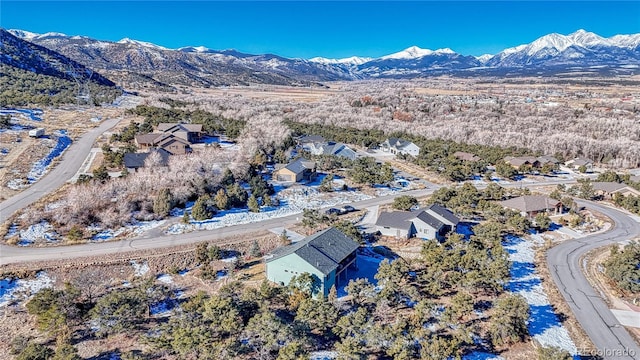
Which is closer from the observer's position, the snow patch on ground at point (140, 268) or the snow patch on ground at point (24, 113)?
the snow patch on ground at point (140, 268)

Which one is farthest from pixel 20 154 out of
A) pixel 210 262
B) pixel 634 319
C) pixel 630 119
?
pixel 630 119

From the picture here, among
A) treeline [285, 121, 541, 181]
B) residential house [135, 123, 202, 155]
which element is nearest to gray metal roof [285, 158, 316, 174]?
residential house [135, 123, 202, 155]

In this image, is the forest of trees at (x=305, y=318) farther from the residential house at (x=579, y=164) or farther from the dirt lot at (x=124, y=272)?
the residential house at (x=579, y=164)

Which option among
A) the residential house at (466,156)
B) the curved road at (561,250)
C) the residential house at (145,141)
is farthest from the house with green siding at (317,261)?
the residential house at (466,156)

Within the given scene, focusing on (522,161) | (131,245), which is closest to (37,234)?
(131,245)

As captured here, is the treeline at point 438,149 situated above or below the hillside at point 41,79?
below

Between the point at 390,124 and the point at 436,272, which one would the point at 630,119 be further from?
the point at 436,272

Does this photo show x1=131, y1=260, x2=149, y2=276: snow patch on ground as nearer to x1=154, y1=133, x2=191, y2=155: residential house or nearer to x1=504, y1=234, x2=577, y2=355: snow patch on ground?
x1=504, y1=234, x2=577, y2=355: snow patch on ground
